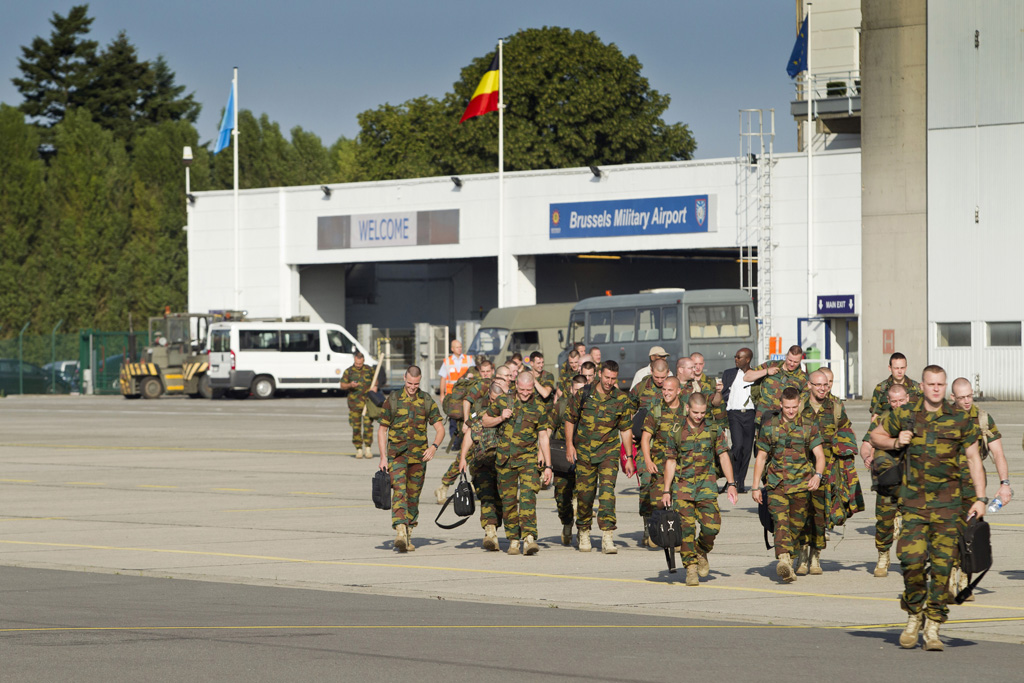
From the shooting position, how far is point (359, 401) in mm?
23781

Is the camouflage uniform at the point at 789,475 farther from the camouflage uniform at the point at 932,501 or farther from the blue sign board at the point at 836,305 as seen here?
the blue sign board at the point at 836,305

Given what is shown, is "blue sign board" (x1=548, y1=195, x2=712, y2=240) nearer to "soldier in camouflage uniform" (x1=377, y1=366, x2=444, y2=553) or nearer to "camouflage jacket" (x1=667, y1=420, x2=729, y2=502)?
"soldier in camouflage uniform" (x1=377, y1=366, x2=444, y2=553)

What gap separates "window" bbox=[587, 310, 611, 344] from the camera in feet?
116

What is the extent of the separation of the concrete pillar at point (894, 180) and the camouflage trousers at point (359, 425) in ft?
65.9

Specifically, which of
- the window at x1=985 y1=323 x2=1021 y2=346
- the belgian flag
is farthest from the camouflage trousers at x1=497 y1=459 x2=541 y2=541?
the belgian flag

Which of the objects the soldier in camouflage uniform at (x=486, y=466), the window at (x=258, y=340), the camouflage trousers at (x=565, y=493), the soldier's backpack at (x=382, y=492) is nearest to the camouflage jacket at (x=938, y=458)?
the camouflage trousers at (x=565, y=493)

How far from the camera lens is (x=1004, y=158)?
125ft

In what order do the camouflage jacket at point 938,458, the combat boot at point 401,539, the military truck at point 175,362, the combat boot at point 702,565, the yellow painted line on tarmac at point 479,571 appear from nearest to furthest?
the camouflage jacket at point 938,458 < the yellow painted line on tarmac at point 479,571 < the combat boot at point 702,565 < the combat boot at point 401,539 < the military truck at point 175,362

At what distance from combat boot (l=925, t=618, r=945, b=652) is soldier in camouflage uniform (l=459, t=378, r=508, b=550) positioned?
18.0ft

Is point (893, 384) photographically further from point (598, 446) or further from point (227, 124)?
point (227, 124)

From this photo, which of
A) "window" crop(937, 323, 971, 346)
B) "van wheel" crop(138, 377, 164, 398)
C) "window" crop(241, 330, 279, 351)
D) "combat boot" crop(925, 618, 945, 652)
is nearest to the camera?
"combat boot" crop(925, 618, 945, 652)

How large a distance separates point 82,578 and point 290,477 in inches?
351

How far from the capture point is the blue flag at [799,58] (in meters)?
43.1

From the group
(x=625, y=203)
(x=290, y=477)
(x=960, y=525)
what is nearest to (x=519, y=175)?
(x=625, y=203)
